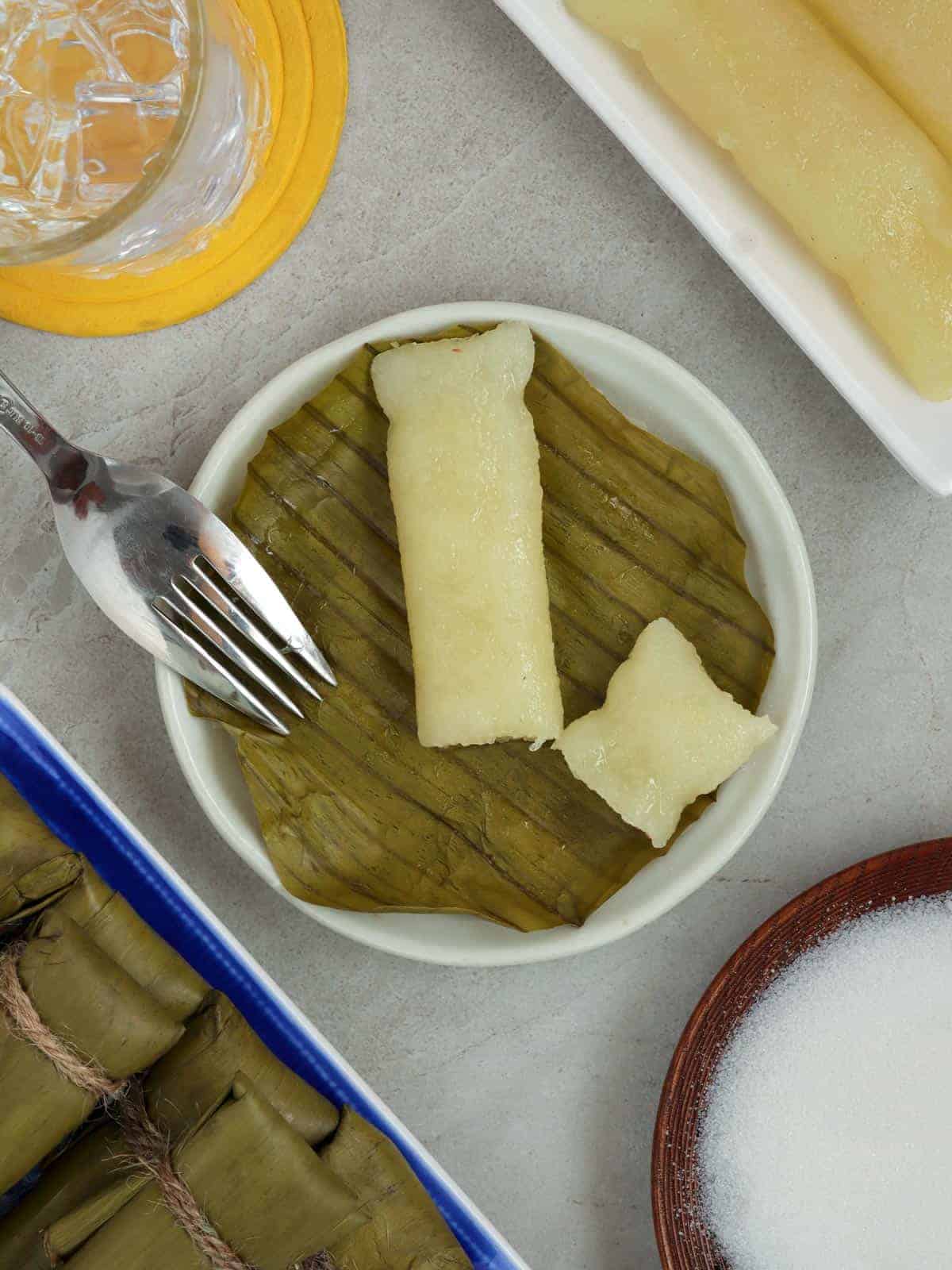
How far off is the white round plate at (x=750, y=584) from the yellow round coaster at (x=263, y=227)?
0.53ft

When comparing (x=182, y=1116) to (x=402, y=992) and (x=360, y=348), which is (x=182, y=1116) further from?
(x=360, y=348)

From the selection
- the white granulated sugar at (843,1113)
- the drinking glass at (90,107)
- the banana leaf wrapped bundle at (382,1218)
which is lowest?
the white granulated sugar at (843,1113)

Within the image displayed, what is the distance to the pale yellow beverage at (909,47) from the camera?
899mm

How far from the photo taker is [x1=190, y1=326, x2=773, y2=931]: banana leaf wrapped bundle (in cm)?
96

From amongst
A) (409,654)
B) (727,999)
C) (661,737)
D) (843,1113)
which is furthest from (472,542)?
(843,1113)

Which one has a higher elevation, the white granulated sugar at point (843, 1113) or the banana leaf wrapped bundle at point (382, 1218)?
the banana leaf wrapped bundle at point (382, 1218)

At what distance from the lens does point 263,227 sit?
1.04m

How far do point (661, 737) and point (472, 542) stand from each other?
0.22 metres

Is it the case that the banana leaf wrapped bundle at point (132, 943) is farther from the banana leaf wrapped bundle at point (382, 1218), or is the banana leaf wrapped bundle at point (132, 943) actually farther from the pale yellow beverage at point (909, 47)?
the pale yellow beverage at point (909, 47)

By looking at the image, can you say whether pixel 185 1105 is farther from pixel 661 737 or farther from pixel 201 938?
pixel 661 737

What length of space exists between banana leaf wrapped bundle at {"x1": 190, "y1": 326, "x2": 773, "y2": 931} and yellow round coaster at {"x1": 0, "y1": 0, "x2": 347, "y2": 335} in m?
0.18

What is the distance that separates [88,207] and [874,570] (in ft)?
2.58

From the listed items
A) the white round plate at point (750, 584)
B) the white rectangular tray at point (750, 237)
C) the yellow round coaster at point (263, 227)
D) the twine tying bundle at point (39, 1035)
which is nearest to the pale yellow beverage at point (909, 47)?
the white rectangular tray at point (750, 237)

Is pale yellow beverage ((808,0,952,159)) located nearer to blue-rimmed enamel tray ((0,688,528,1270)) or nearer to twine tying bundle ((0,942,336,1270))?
blue-rimmed enamel tray ((0,688,528,1270))
